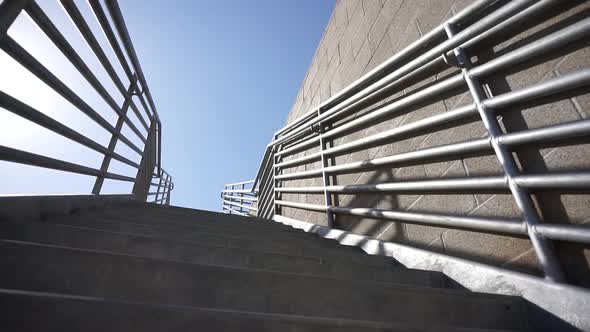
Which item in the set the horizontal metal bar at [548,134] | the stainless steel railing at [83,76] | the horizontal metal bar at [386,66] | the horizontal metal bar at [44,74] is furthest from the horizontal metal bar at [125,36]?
the horizontal metal bar at [548,134]

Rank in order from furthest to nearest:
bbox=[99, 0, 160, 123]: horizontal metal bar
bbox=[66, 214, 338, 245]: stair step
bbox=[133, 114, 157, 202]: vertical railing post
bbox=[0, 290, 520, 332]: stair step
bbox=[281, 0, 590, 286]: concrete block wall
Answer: bbox=[133, 114, 157, 202]: vertical railing post < bbox=[99, 0, 160, 123]: horizontal metal bar < bbox=[66, 214, 338, 245]: stair step < bbox=[281, 0, 590, 286]: concrete block wall < bbox=[0, 290, 520, 332]: stair step

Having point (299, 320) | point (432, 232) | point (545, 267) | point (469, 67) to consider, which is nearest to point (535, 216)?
point (545, 267)

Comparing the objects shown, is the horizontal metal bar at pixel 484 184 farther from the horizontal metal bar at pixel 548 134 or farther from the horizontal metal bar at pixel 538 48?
the horizontal metal bar at pixel 538 48

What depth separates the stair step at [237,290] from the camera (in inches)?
22.4

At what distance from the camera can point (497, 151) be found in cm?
95

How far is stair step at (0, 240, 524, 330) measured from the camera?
568 millimetres

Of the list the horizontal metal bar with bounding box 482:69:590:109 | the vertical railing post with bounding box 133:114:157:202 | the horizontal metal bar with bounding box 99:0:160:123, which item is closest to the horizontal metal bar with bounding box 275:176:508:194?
the horizontal metal bar with bounding box 482:69:590:109

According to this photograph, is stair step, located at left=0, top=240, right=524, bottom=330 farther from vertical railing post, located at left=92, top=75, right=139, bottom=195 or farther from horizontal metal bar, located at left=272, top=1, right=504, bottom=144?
vertical railing post, located at left=92, top=75, right=139, bottom=195

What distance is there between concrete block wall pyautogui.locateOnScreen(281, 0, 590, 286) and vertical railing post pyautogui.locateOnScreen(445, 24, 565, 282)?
0.04m

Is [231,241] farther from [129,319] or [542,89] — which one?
[542,89]

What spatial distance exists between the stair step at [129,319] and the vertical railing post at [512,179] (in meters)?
0.51

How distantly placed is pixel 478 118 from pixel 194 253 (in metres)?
1.22

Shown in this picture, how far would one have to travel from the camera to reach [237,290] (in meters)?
0.65

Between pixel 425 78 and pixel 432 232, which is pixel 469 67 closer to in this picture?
pixel 425 78
